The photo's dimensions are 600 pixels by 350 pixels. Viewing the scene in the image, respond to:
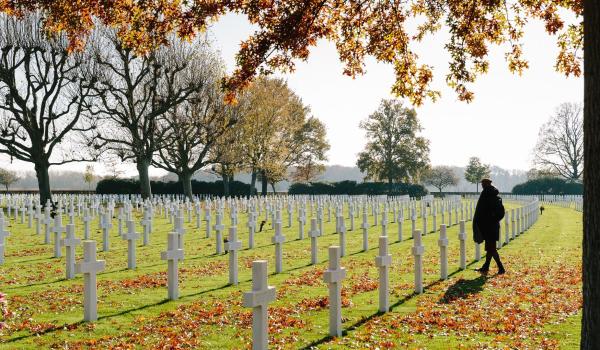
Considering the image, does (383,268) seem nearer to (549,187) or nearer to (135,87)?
(135,87)

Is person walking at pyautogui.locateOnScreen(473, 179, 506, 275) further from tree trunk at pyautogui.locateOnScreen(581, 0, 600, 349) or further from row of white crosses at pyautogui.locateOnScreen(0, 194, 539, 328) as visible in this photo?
tree trunk at pyautogui.locateOnScreen(581, 0, 600, 349)

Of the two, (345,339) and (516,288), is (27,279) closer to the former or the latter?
(345,339)

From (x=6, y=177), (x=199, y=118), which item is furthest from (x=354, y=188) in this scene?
(x=6, y=177)

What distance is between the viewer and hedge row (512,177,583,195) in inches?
2648

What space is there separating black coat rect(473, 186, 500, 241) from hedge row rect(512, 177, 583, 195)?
61507 mm

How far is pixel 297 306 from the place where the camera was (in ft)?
28.0

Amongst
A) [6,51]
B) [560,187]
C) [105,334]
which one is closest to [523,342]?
[105,334]

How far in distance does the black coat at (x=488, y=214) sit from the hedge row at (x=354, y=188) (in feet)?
159

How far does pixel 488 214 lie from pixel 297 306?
494 centimetres

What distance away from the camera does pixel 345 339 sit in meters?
6.73

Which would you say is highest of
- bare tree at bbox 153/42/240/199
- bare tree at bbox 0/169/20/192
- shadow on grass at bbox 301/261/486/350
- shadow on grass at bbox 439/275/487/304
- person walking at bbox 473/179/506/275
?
bare tree at bbox 153/42/240/199

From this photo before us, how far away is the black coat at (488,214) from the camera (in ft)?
37.6

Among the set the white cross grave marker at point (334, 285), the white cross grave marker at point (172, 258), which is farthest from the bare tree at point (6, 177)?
the white cross grave marker at point (334, 285)

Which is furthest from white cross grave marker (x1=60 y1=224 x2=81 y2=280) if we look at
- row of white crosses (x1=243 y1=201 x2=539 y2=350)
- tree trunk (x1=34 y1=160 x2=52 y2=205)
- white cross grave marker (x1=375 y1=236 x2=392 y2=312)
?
tree trunk (x1=34 y1=160 x2=52 y2=205)
